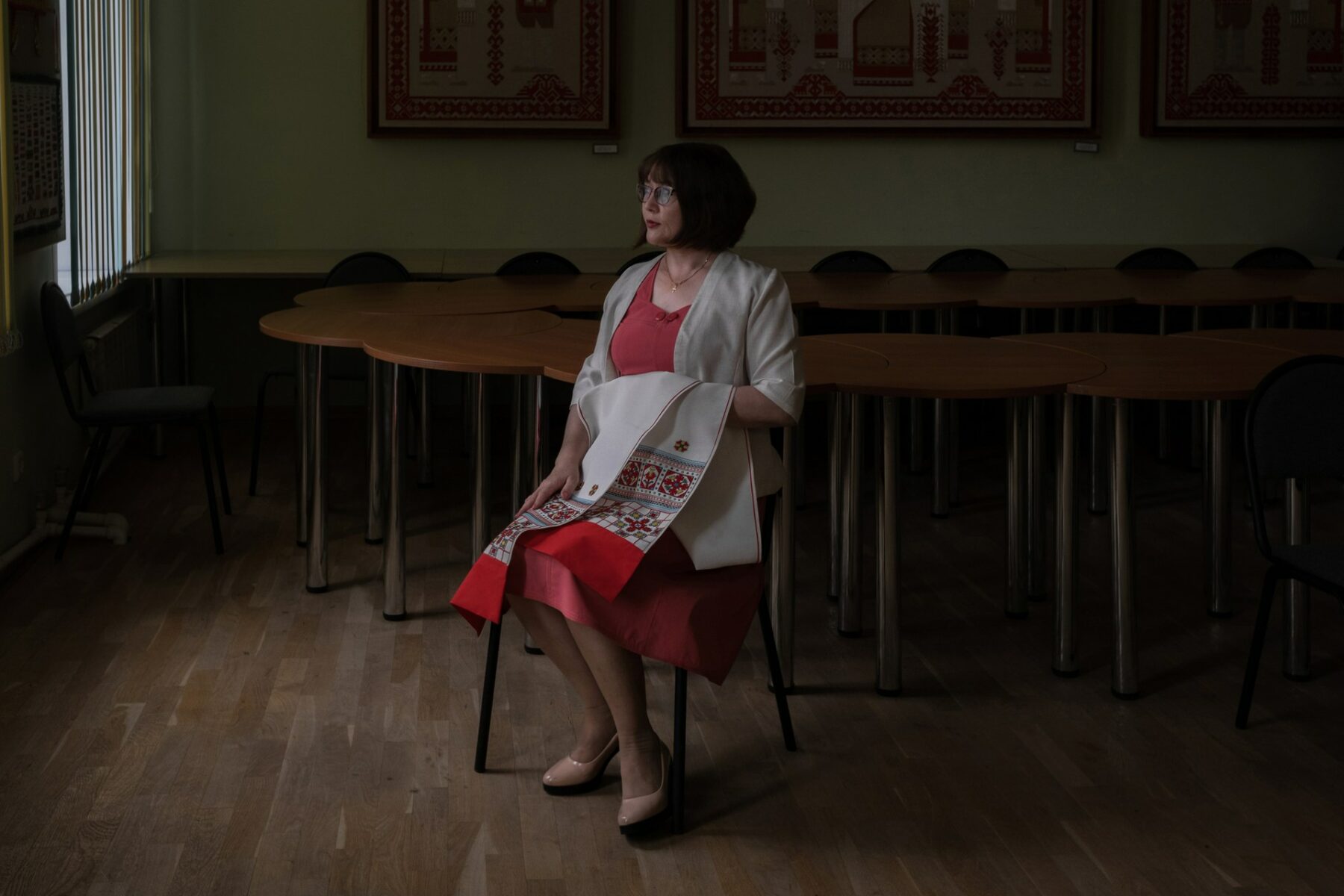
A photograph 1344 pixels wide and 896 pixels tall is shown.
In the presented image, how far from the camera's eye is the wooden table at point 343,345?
Answer: 3922 millimetres

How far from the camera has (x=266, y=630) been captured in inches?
148

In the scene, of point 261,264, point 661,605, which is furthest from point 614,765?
point 261,264

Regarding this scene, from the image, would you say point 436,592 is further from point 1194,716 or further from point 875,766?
point 1194,716

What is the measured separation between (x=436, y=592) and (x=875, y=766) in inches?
63.9

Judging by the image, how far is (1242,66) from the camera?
23.1 ft

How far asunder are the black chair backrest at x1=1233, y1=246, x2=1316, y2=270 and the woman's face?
4219 mm

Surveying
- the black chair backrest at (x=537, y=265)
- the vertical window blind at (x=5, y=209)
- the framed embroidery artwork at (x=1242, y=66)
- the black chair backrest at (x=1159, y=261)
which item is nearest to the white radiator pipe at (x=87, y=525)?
the vertical window blind at (x=5, y=209)

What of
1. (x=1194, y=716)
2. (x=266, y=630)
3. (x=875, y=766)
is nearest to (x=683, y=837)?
(x=875, y=766)

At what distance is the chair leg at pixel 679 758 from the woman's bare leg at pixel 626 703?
0.04 metres

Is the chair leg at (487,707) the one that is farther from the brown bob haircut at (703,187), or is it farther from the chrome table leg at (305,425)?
the chrome table leg at (305,425)

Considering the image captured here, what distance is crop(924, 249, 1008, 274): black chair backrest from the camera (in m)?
5.93

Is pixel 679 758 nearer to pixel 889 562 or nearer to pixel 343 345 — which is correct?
pixel 889 562

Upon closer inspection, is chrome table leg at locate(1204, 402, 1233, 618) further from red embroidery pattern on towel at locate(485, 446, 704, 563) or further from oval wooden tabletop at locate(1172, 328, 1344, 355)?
red embroidery pattern on towel at locate(485, 446, 704, 563)

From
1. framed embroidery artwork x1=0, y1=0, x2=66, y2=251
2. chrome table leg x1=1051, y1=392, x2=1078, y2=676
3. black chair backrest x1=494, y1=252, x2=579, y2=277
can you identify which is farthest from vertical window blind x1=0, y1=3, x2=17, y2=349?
chrome table leg x1=1051, y1=392, x2=1078, y2=676
